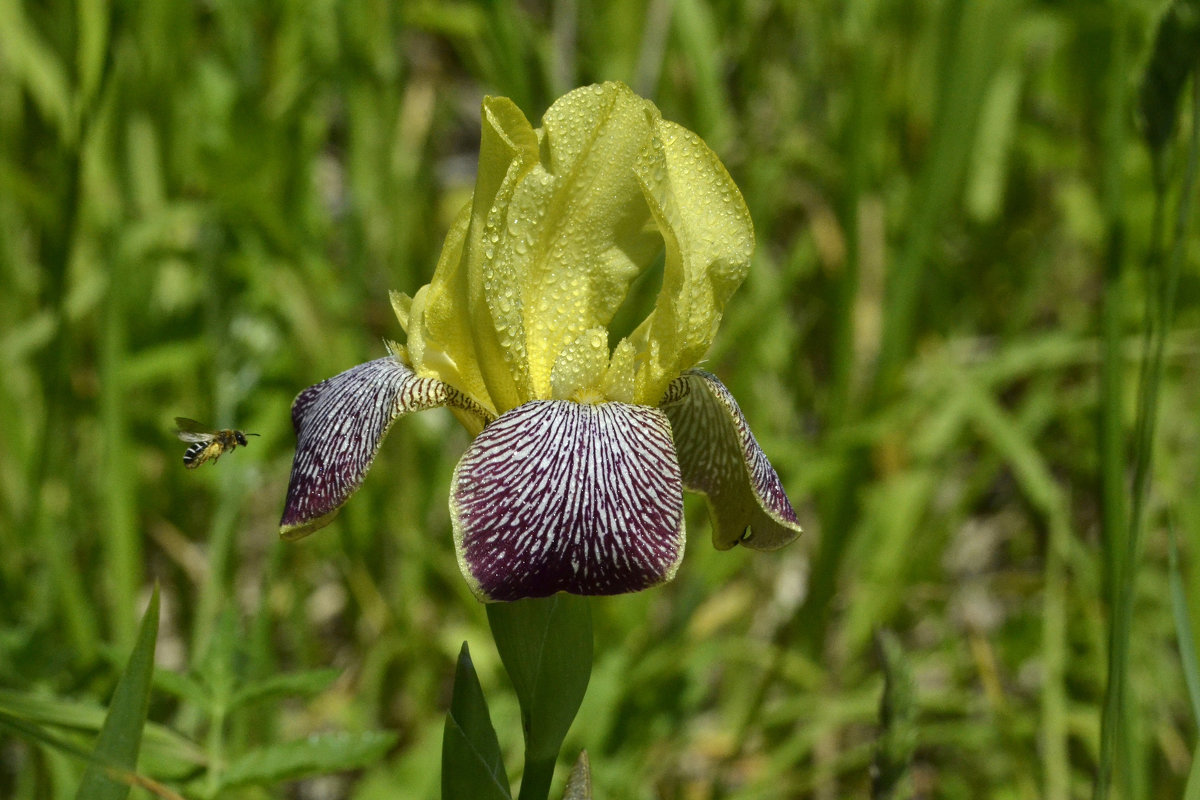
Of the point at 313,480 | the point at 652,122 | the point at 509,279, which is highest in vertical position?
the point at 652,122

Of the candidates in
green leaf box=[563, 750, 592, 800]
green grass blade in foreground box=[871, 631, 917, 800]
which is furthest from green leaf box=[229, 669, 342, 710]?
green grass blade in foreground box=[871, 631, 917, 800]

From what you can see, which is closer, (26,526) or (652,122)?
(652,122)

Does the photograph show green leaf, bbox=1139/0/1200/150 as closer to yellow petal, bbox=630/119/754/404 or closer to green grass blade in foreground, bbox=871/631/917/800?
yellow petal, bbox=630/119/754/404

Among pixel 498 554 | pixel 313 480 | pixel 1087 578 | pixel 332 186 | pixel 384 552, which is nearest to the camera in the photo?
pixel 498 554

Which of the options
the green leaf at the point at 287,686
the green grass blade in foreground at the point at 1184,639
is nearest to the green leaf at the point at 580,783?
the green leaf at the point at 287,686

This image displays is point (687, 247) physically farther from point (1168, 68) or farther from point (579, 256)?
point (1168, 68)

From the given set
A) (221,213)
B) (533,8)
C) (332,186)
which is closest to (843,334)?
(221,213)

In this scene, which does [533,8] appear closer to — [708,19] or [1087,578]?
[708,19]

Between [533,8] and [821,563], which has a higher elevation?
[533,8]
